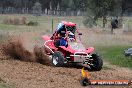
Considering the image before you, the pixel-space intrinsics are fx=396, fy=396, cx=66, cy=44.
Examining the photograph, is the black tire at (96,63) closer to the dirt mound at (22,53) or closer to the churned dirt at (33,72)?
the churned dirt at (33,72)

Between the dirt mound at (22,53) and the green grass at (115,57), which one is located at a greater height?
the dirt mound at (22,53)

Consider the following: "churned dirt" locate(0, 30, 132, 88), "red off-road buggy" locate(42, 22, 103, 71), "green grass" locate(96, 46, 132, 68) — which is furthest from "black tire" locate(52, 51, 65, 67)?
"green grass" locate(96, 46, 132, 68)

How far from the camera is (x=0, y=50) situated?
19344mm

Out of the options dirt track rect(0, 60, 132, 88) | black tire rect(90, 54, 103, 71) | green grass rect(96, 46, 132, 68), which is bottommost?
green grass rect(96, 46, 132, 68)

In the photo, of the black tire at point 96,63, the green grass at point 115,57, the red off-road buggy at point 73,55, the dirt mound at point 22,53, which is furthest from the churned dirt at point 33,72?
the green grass at point 115,57

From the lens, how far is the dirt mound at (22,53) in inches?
706

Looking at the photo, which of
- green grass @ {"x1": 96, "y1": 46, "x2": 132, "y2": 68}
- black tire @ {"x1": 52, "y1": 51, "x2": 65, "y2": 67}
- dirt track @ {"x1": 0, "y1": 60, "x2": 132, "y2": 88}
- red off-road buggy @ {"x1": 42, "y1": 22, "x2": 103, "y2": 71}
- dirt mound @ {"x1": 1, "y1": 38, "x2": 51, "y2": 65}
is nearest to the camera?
dirt track @ {"x1": 0, "y1": 60, "x2": 132, "y2": 88}

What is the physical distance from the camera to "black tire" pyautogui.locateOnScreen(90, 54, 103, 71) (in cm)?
1686

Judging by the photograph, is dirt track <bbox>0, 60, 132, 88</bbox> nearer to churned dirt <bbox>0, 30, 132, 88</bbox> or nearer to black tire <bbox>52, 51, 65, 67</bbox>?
churned dirt <bbox>0, 30, 132, 88</bbox>

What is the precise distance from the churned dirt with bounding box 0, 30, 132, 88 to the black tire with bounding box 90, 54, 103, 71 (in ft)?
4.98

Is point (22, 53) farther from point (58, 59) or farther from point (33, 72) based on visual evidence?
point (33, 72)

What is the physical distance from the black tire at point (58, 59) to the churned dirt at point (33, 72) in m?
0.71

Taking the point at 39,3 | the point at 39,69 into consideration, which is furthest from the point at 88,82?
the point at 39,3

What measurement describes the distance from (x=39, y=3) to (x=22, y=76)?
303ft
